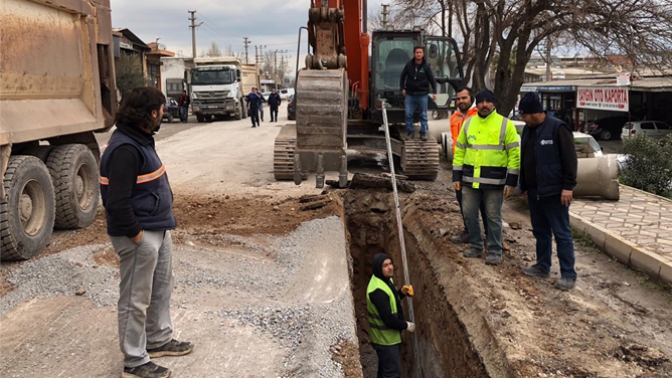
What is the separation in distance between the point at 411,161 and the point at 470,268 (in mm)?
5010

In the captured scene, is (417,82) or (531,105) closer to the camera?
(531,105)

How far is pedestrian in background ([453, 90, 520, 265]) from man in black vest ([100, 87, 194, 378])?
3513mm

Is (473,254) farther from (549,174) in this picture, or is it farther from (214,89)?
(214,89)

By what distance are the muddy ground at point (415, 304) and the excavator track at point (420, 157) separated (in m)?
1.54

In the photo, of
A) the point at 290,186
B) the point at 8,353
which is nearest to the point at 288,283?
the point at 8,353

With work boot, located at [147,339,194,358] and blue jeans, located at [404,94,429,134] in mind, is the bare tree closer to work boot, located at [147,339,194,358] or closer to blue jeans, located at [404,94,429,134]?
blue jeans, located at [404,94,429,134]

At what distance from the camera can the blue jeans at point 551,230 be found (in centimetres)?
582

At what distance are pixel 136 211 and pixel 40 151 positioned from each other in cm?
429

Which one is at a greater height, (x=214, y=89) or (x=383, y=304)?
(x=214, y=89)

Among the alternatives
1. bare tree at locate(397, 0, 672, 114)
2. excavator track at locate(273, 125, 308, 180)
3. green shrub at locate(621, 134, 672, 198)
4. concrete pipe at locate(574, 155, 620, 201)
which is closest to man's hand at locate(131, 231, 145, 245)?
excavator track at locate(273, 125, 308, 180)

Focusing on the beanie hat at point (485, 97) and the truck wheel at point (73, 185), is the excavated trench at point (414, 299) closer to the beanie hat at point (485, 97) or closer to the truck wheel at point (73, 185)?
the beanie hat at point (485, 97)

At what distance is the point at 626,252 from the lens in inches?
268

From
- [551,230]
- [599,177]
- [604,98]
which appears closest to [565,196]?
[551,230]

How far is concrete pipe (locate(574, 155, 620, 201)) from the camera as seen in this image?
930cm
